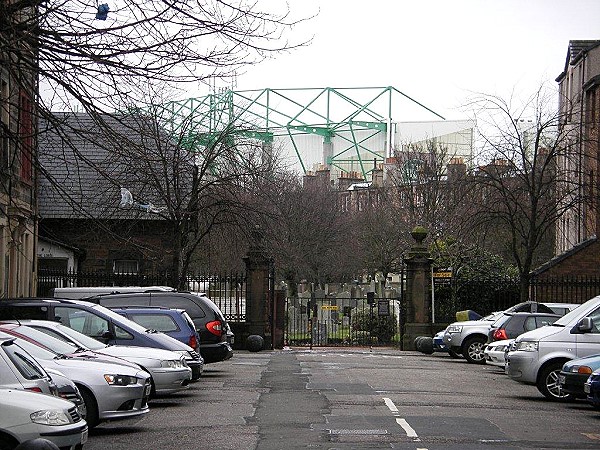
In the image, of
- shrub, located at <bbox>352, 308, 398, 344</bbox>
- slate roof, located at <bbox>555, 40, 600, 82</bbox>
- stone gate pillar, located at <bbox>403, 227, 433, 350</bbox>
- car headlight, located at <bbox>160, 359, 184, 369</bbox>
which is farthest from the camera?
slate roof, located at <bbox>555, 40, 600, 82</bbox>

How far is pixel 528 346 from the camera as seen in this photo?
61.6 ft

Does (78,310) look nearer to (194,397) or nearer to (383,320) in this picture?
(194,397)

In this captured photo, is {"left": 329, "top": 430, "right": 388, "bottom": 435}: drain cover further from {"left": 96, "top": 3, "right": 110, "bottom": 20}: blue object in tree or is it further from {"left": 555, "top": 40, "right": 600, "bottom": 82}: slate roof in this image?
{"left": 555, "top": 40, "right": 600, "bottom": 82}: slate roof

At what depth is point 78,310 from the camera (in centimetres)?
1791

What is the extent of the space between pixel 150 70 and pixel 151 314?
33.0 feet

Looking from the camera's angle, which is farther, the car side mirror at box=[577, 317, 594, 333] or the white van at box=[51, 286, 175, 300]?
the white van at box=[51, 286, 175, 300]

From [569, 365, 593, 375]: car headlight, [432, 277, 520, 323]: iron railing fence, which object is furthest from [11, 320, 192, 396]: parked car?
[432, 277, 520, 323]: iron railing fence

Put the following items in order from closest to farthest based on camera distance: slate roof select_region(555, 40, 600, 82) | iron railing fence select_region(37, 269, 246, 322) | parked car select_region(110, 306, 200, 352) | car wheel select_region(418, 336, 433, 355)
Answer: parked car select_region(110, 306, 200, 352) < car wheel select_region(418, 336, 433, 355) < iron railing fence select_region(37, 269, 246, 322) < slate roof select_region(555, 40, 600, 82)

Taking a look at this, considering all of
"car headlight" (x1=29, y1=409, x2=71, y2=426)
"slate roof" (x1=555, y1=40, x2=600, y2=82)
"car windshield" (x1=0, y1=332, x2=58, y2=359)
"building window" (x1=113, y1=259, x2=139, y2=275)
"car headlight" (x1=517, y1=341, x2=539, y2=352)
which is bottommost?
"car headlight" (x1=29, y1=409, x2=71, y2=426)

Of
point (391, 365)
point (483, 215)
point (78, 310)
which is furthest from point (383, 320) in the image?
point (78, 310)

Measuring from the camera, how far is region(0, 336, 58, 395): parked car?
10.9m

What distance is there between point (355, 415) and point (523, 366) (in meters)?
4.63

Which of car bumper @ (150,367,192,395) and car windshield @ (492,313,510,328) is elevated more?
car windshield @ (492,313,510,328)

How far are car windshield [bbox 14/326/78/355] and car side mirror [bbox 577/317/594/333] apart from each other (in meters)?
8.55
